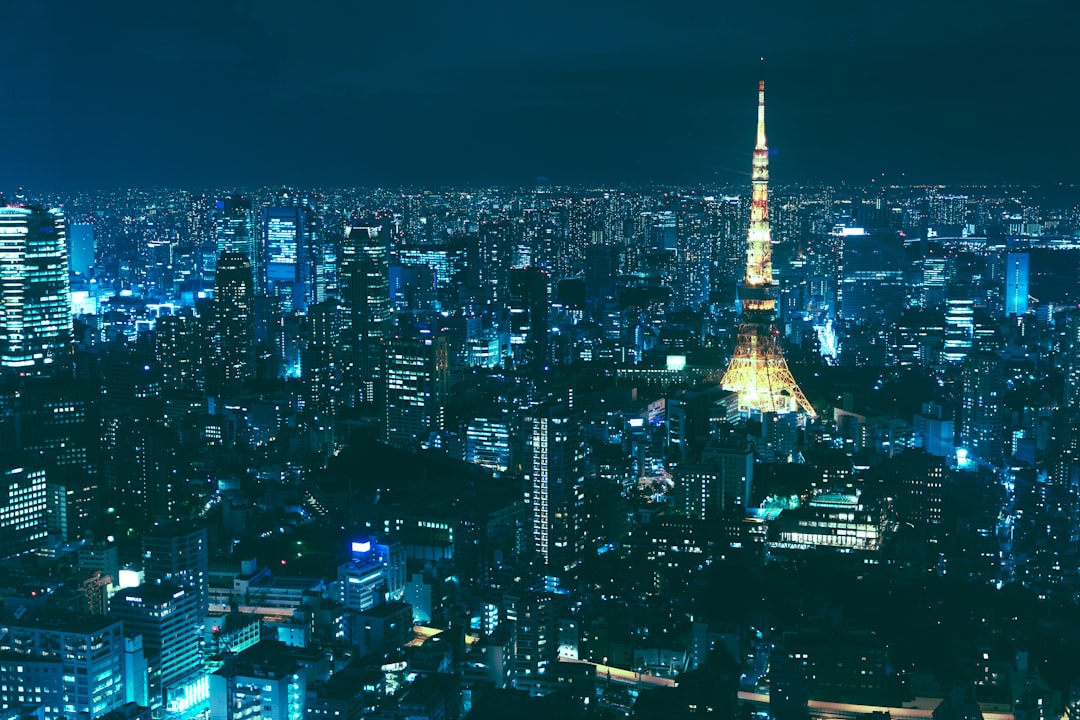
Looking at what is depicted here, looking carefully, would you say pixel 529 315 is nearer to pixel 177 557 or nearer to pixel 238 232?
pixel 238 232

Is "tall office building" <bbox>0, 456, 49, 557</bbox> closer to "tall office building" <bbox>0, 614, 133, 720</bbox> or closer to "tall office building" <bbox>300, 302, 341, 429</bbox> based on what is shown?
"tall office building" <bbox>0, 614, 133, 720</bbox>

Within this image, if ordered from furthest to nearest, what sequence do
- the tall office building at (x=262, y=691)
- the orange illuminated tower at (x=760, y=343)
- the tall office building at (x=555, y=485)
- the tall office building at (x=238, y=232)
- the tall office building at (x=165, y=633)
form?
the tall office building at (x=238, y=232)
the orange illuminated tower at (x=760, y=343)
the tall office building at (x=555, y=485)
the tall office building at (x=165, y=633)
the tall office building at (x=262, y=691)

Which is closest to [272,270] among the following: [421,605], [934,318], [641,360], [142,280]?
[142,280]

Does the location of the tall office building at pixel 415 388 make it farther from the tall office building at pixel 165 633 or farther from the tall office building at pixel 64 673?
the tall office building at pixel 64 673

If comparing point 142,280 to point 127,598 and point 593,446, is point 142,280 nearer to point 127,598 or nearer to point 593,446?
point 593,446

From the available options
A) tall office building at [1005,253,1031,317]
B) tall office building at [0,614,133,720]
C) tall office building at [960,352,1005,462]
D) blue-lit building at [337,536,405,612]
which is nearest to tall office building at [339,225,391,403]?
blue-lit building at [337,536,405,612]

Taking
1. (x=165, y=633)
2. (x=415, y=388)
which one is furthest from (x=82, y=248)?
(x=165, y=633)

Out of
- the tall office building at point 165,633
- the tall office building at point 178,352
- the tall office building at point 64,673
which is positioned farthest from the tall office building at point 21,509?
the tall office building at point 178,352
